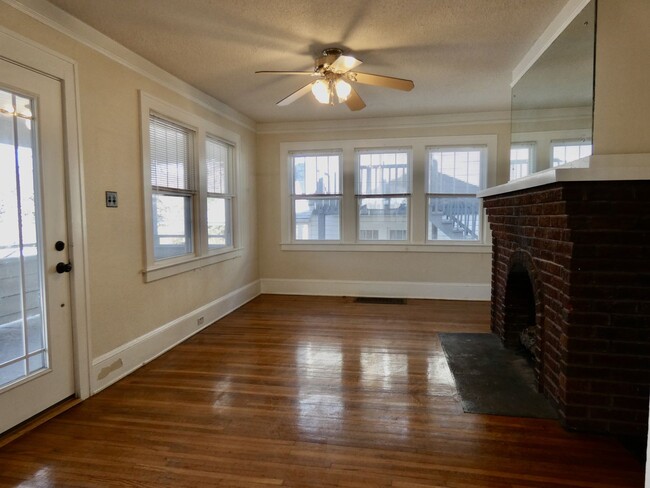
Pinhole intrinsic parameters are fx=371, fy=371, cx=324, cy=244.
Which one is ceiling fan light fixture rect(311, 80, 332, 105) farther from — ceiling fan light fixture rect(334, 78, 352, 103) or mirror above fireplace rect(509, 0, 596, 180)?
mirror above fireplace rect(509, 0, 596, 180)

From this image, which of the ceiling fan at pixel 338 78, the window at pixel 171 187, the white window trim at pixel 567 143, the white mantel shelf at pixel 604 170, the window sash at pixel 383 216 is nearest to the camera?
the white mantel shelf at pixel 604 170

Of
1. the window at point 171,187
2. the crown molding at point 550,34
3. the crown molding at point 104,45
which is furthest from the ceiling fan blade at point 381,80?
the window at point 171,187

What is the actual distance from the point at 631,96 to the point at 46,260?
3.58 m

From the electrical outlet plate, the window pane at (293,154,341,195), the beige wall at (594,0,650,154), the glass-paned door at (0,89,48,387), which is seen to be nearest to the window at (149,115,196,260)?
the electrical outlet plate

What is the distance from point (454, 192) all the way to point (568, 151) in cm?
277

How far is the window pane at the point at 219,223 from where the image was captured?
443 cm

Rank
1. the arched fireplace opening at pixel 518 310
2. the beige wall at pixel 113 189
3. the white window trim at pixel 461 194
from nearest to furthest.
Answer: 1. the beige wall at pixel 113 189
2. the arched fireplace opening at pixel 518 310
3. the white window trim at pixel 461 194

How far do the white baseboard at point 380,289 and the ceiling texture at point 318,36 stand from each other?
8.65 ft

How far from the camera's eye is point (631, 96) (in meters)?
2.06

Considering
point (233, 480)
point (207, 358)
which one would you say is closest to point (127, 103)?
point (207, 358)

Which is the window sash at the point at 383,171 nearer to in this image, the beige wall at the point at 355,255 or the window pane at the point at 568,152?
the beige wall at the point at 355,255

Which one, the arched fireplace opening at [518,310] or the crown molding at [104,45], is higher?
the crown molding at [104,45]

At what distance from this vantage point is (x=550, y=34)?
2.70 metres

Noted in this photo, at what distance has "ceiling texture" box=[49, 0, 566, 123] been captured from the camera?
94.5 inches
